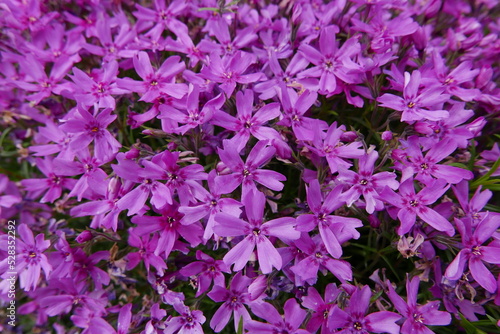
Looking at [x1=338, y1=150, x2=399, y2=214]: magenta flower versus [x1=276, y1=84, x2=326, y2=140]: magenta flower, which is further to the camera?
[x1=276, y1=84, x2=326, y2=140]: magenta flower

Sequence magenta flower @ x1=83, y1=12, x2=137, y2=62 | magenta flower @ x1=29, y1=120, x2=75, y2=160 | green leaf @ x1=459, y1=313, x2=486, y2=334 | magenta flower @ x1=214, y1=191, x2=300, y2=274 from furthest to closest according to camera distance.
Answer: magenta flower @ x1=83, y1=12, x2=137, y2=62, magenta flower @ x1=29, y1=120, x2=75, y2=160, green leaf @ x1=459, y1=313, x2=486, y2=334, magenta flower @ x1=214, y1=191, x2=300, y2=274

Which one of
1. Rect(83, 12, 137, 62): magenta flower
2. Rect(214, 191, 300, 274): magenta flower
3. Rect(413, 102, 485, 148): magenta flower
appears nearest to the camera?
Rect(214, 191, 300, 274): magenta flower

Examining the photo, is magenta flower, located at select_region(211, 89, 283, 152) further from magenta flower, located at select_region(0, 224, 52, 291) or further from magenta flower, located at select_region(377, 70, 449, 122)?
magenta flower, located at select_region(0, 224, 52, 291)

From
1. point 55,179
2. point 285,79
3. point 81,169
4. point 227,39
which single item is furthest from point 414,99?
point 55,179

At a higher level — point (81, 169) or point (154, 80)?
point (154, 80)

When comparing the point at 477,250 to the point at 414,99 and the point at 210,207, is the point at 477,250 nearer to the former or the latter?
the point at 414,99

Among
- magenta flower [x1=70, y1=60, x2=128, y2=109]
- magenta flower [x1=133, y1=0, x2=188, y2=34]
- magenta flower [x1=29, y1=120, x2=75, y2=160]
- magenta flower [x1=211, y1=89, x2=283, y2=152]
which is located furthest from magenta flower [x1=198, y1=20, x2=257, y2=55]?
magenta flower [x1=29, y1=120, x2=75, y2=160]

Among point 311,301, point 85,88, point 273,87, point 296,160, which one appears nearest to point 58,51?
point 85,88
